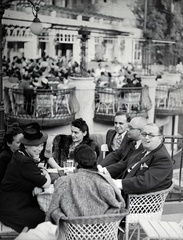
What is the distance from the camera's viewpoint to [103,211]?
2672mm

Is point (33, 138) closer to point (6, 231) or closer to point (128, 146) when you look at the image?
point (6, 231)

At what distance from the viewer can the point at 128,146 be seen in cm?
399

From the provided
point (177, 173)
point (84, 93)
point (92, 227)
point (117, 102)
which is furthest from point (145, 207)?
point (117, 102)

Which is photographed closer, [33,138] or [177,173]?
[33,138]

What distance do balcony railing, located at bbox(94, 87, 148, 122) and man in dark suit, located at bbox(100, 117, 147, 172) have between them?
819cm

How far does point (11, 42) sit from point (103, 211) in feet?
56.3

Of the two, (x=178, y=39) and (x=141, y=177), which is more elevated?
(x=178, y=39)

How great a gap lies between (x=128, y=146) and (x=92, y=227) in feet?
4.90

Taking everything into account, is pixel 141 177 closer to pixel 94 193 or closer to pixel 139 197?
pixel 139 197

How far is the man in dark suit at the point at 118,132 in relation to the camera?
14.6 feet

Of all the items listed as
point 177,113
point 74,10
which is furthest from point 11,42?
point 177,113

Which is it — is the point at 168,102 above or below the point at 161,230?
below

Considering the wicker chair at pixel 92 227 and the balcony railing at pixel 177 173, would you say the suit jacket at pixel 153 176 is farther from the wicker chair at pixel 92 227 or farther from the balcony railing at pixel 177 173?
the balcony railing at pixel 177 173

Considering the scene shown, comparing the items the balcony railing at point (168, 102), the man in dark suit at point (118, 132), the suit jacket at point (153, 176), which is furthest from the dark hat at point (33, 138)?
the balcony railing at point (168, 102)
